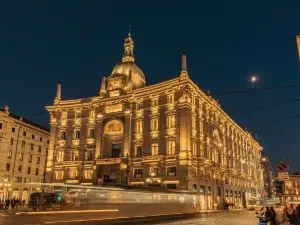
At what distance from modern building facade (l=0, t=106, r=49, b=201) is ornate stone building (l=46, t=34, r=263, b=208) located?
6.62 meters

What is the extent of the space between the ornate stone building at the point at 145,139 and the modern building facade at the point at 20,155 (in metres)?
6.62

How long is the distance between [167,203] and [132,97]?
85.3 feet

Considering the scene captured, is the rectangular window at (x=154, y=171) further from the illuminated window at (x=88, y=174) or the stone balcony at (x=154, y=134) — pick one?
the illuminated window at (x=88, y=174)

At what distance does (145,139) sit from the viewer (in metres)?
54.0

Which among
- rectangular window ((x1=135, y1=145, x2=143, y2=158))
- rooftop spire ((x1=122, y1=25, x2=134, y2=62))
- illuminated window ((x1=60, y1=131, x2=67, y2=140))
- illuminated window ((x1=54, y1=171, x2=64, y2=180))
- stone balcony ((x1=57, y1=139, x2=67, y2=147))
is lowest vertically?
illuminated window ((x1=54, y1=171, x2=64, y2=180))

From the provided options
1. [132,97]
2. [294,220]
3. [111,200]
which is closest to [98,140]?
[132,97]

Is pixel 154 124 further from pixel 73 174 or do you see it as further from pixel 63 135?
pixel 63 135

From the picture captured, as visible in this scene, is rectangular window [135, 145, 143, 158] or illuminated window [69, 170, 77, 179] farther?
illuminated window [69, 170, 77, 179]

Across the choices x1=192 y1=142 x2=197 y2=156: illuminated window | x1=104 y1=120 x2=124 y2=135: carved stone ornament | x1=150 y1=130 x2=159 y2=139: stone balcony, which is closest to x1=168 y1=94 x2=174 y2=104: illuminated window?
x1=150 y1=130 x2=159 y2=139: stone balcony

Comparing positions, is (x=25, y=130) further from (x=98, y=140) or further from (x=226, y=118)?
(x=226, y=118)

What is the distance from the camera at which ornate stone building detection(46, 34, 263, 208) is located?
50031 mm

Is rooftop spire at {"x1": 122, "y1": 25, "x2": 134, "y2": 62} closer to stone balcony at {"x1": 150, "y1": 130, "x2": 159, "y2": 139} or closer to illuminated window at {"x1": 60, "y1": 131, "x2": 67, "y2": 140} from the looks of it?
illuminated window at {"x1": 60, "y1": 131, "x2": 67, "y2": 140}

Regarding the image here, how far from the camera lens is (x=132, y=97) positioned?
5731 centimetres

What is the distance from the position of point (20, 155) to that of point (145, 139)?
27886mm
